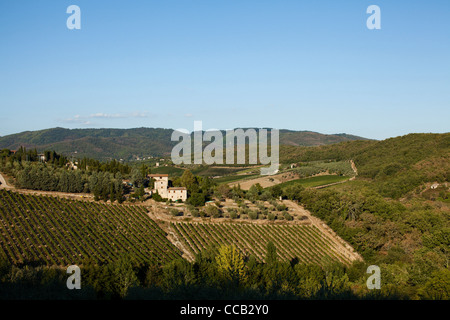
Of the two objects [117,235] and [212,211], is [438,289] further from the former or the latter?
[117,235]

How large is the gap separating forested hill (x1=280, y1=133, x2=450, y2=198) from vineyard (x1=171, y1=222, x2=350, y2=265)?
26303 millimetres

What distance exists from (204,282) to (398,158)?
71.9 meters

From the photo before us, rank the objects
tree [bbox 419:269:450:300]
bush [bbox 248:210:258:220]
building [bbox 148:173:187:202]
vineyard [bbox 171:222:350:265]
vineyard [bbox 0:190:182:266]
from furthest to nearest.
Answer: building [bbox 148:173:187:202]
bush [bbox 248:210:258:220]
vineyard [bbox 171:222:350:265]
vineyard [bbox 0:190:182:266]
tree [bbox 419:269:450:300]

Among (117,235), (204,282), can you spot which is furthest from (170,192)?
(204,282)

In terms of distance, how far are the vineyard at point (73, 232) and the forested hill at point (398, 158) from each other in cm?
4292

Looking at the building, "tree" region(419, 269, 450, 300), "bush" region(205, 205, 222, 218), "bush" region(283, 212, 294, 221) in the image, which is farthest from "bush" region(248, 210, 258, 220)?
"tree" region(419, 269, 450, 300)

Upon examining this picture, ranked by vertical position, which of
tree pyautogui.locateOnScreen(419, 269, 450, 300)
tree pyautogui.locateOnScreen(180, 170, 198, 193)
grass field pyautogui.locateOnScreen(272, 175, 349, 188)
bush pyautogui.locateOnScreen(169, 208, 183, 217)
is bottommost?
tree pyautogui.locateOnScreen(419, 269, 450, 300)

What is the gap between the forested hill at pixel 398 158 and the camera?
66062 millimetres

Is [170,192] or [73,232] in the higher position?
[170,192]

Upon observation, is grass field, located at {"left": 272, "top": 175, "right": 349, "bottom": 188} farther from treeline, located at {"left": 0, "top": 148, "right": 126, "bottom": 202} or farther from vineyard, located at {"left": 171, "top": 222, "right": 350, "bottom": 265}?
treeline, located at {"left": 0, "top": 148, "right": 126, "bottom": 202}

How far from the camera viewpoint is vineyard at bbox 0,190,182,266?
34969 millimetres

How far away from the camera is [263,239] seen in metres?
43.2

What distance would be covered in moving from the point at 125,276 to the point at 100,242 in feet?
47.3
